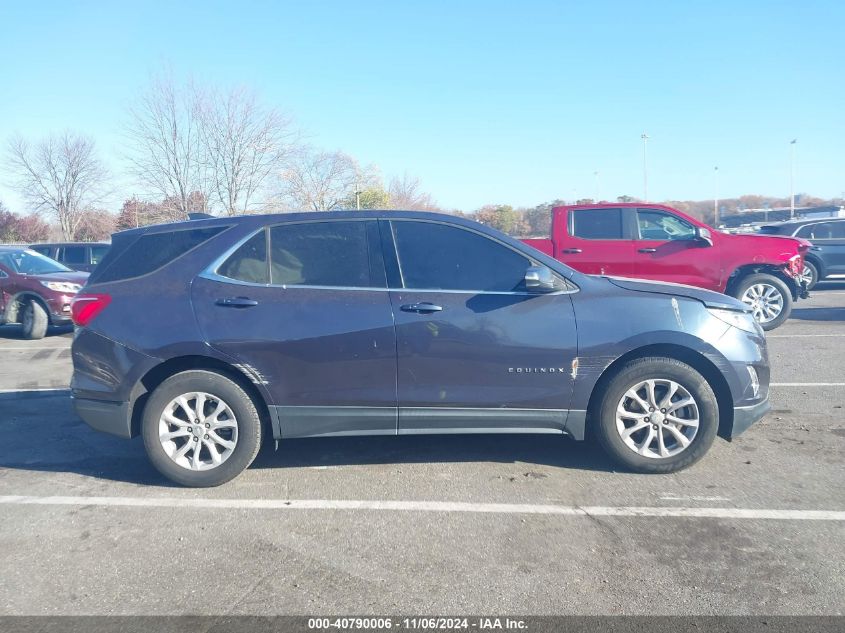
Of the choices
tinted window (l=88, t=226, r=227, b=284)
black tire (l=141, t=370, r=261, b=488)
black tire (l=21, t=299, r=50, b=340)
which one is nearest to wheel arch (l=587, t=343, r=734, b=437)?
black tire (l=141, t=370, r=261, b=488)

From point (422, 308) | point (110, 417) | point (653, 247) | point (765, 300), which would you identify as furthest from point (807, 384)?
point (110, 417)

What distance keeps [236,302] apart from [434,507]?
1.87m

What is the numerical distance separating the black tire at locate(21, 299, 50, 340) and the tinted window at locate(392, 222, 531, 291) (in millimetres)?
9418

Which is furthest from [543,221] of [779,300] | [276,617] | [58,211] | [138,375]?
[58,211]

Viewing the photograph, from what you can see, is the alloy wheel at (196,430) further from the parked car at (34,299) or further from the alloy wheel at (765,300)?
the alloy wheel at (765,300)

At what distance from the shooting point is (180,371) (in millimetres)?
4727

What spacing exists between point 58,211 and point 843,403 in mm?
36919

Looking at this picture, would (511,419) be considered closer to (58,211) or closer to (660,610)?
(660,610)

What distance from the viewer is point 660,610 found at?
10.4 ft

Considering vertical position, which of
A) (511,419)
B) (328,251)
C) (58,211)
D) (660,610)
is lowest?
(660,610)

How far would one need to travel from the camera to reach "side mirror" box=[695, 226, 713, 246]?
1041 centimetres

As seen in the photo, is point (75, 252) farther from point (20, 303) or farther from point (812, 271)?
point (812, 271)

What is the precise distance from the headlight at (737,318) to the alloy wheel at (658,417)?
569 millimetres

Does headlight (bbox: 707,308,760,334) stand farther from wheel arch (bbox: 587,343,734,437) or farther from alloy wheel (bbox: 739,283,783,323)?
alloy wheel (bbox: 739,283,783,323)
